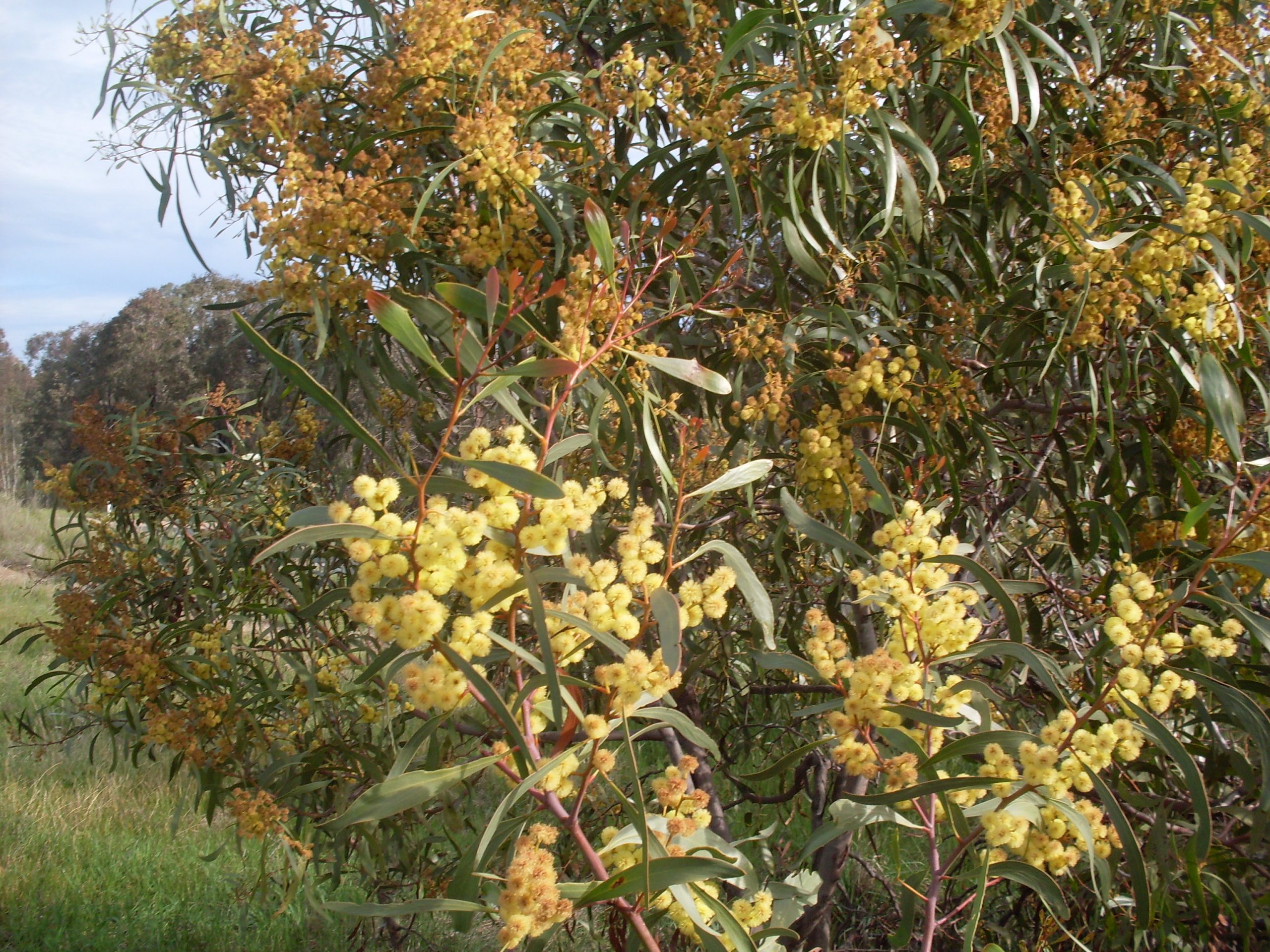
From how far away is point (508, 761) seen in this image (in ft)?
3.17

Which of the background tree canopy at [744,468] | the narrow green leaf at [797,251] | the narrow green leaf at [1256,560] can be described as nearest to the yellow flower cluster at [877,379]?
the background tree canopy at [744,468]

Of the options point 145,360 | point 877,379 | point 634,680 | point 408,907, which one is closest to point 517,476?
point 634,680

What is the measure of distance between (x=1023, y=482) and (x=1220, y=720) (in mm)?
600

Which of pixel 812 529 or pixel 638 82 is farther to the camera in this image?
pixel 638 82

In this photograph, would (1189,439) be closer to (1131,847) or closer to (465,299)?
(1131,847)

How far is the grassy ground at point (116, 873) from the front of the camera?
2.93 metres

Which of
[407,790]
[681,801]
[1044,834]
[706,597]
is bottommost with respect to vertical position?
[1044,834]

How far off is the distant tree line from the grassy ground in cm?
588

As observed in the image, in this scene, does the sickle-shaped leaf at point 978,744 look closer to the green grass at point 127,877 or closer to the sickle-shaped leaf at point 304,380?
the sickle-shaped leaf at point 304,380

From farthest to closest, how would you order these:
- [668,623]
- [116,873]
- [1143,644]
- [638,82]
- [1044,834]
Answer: [116,873] < [638,82] < [1143,644] < [1044,834] < [668,623]

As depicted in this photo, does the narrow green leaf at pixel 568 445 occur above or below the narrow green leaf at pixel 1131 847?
above

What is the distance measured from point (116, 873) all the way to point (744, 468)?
3543 mm

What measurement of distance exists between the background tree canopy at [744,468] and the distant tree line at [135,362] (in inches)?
318

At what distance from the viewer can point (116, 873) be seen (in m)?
3.40
